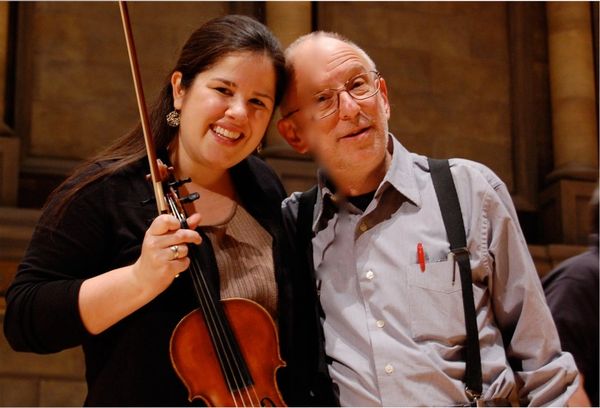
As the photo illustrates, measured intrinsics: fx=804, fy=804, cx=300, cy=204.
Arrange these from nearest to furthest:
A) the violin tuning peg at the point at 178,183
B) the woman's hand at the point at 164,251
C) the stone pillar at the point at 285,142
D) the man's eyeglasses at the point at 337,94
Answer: the woman's hand at the point at 164,251, the violin tuning peg at the point at 178,183, the man's eyeglasses at the point at 337,94, the stone pillar at the point at 285,142

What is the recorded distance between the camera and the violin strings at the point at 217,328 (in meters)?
1.70

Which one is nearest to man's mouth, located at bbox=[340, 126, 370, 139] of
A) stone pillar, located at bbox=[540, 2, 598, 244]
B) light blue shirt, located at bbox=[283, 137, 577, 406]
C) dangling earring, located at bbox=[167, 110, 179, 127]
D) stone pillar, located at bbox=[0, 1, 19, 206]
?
light blue shirt, located at bbox=[283, 137, 577, 406]

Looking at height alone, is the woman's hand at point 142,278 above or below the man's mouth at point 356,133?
below

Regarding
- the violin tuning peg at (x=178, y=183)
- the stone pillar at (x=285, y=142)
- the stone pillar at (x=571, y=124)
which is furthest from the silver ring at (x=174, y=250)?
the stone pillar at (x=571, y=124)

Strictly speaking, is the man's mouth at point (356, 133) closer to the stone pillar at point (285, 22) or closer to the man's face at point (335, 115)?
the man's face at point (335, 115)

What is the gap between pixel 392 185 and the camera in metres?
2.03

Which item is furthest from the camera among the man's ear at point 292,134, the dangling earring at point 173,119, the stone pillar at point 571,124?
the stone pillar at point 571,124

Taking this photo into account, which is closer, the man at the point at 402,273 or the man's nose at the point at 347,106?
the man at the point at 402,273

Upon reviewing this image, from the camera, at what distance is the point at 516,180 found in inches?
231

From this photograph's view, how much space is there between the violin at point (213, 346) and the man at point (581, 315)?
1.07 metres

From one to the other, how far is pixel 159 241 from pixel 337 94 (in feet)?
2.47

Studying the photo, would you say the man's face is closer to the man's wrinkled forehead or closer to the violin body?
the man's wrinkled forehead

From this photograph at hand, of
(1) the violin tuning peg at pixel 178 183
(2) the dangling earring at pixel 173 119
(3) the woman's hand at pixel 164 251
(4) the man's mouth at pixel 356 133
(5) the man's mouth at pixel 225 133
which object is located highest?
(2) the dangling earring at pixel 173 119

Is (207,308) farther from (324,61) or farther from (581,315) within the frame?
(581,315)
